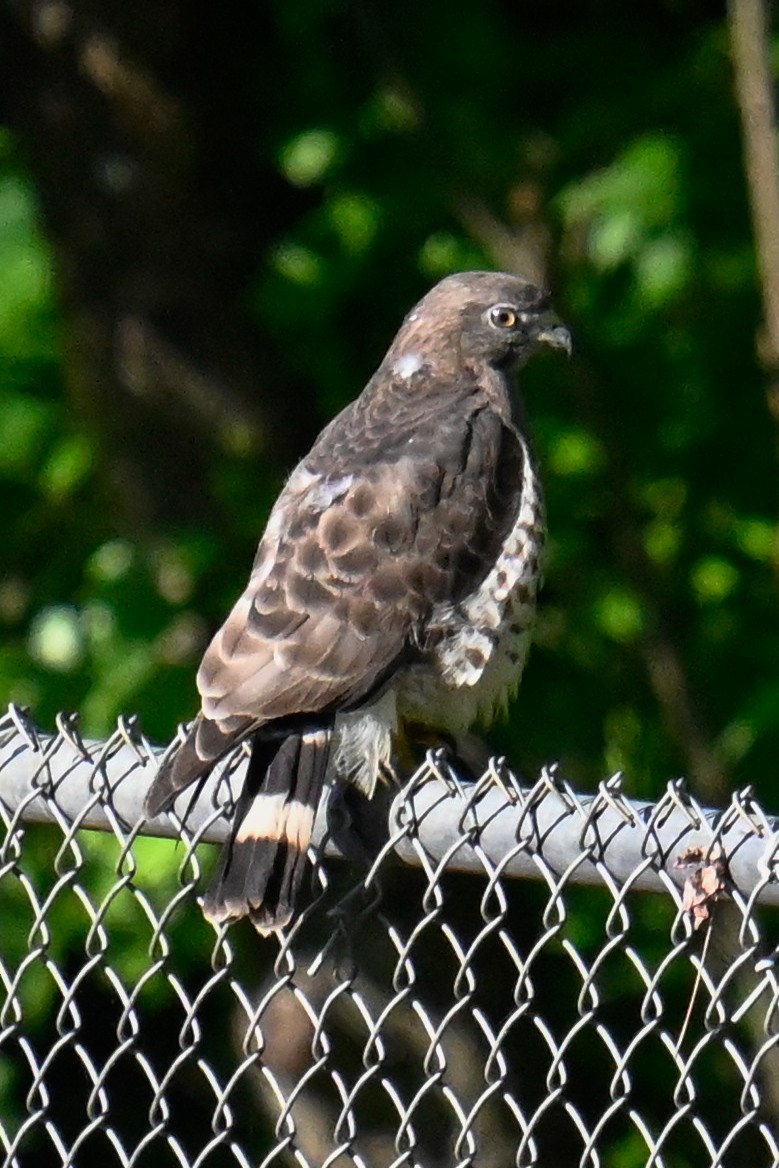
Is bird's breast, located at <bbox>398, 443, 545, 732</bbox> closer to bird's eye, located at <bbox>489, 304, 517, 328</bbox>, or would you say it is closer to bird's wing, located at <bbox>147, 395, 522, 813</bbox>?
bird's wing, located at <bbox>147, 395, 522, 813</bbox>

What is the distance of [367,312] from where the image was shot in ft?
17.4

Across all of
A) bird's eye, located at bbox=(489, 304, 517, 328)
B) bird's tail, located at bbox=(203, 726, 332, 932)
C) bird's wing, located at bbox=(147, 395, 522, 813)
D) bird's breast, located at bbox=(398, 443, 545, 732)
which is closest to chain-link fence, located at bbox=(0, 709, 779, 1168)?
bird's tail, located at bbox=(203, 726, 332, 932)

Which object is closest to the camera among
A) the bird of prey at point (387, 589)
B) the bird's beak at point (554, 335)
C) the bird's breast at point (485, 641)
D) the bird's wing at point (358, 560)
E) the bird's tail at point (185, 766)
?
the bird's tail at point (185, 766)

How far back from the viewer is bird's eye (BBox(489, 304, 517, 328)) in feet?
14.0

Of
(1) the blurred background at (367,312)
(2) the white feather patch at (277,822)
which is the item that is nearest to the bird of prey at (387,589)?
(2) the white feather patch at (277,822)

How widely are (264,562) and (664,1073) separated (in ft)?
8.10

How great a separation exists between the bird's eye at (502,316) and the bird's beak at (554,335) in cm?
6

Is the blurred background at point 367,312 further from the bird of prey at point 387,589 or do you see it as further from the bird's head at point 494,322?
the bird of prey at point 387,589

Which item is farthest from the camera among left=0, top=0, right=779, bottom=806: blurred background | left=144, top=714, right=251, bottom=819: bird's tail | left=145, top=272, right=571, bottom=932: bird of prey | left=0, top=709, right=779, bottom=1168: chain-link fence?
left=0, top=0, right=779, bottom=806: blurred background

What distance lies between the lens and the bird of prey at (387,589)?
2832 millimetres

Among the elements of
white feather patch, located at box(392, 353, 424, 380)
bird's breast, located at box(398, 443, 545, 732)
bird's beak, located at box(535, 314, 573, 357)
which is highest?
white feather patch, located at box(392, 353, 424, 380)

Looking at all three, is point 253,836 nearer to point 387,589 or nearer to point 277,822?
point 277,822

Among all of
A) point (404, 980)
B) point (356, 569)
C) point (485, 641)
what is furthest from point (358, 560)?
point (404, 980)

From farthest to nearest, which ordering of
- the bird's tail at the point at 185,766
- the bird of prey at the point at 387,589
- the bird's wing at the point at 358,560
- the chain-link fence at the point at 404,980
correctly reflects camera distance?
the bird's wing at the point at 358,560, the bird of prey at the point at 387,589, the bird's tail at the point at 185,766, the chain-link fence at the point at 404,980
